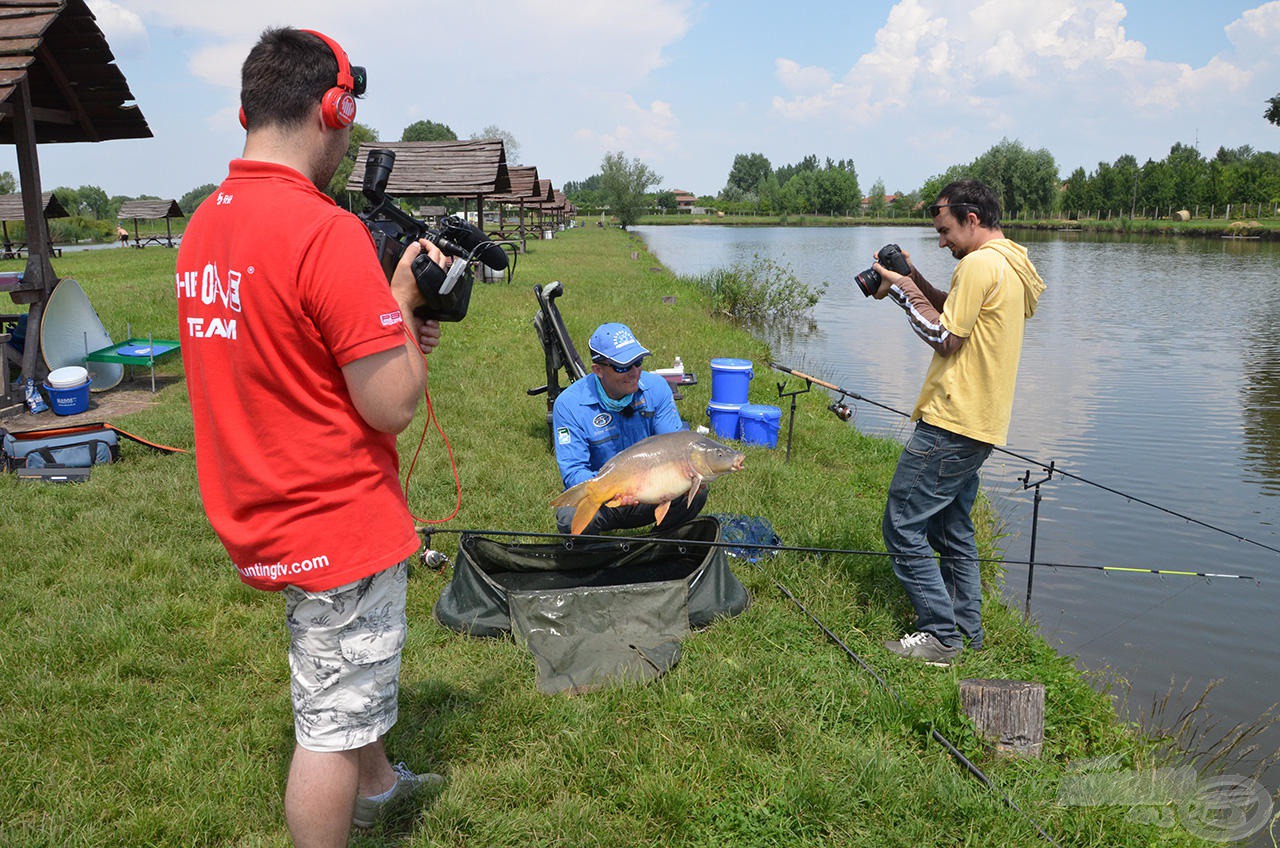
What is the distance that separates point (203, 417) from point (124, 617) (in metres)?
2.70

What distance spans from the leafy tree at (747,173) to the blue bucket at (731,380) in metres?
→ 183

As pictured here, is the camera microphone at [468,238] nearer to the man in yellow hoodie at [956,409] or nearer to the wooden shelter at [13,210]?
the man in yellow hoodie at [956,409]

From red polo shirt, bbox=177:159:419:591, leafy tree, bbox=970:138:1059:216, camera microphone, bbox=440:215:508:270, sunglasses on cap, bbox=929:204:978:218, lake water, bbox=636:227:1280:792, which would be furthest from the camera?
leafy tree, bbox=970:138:1059:216

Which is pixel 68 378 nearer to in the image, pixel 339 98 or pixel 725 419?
pixel 725 419

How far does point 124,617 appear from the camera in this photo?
4.07 meters

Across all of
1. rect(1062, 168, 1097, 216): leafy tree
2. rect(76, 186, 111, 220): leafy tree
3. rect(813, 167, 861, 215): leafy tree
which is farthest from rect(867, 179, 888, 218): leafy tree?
rect(76, 186, 111, 220): leafy tree

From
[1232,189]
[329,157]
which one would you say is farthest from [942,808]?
[1232,189]

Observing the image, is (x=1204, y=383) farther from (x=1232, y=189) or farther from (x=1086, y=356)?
(x=1232, y=189)

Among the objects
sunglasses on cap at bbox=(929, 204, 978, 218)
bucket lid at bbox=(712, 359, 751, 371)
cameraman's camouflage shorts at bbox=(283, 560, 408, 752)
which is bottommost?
cameraman's camouflage shorts at bbox=(283, 560, 408, 752)

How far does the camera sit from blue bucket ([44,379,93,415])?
803 cm

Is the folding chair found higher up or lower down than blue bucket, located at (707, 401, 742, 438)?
higher up

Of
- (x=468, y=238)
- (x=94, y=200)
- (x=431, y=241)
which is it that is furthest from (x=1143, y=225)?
(x=94, y=200)

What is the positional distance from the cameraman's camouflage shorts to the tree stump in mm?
2356

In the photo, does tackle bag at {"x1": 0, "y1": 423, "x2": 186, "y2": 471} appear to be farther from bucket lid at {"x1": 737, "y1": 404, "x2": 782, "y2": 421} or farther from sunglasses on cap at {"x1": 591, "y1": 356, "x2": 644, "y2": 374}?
bucket lid at {"x1": 737, "y1": 404, "x2": 782, "y2": 421}
